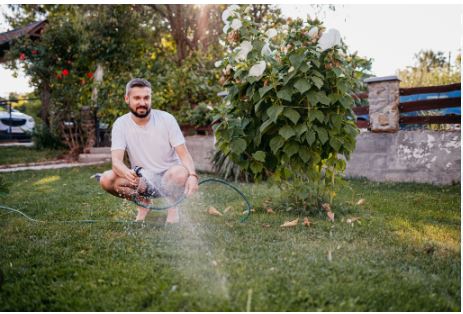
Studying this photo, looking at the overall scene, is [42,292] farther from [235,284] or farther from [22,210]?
[22,210]

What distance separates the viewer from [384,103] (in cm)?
594

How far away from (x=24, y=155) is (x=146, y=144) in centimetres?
715

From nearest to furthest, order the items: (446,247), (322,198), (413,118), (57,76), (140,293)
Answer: (140,293)
(446,247)
(322,198)
(413,118)
(57,76)

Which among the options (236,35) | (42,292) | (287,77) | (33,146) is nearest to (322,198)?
(287,77)

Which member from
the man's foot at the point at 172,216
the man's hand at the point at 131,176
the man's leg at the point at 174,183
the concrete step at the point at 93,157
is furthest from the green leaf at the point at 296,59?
the concrete step at the point at 93,157

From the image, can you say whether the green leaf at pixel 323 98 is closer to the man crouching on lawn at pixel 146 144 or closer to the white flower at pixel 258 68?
the white flower at pixel 258 68

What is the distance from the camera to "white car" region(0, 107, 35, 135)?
1227 centimetres

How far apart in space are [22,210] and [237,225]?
Result: 219 centimetres

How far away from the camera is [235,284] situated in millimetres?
2068

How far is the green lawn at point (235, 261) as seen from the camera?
6.33 ft

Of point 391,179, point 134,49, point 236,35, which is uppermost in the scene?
point 134,49

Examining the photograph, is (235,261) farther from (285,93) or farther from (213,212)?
(213,212)

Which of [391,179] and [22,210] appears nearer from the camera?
[22,210]

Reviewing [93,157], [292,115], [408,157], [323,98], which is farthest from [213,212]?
[93,157]
